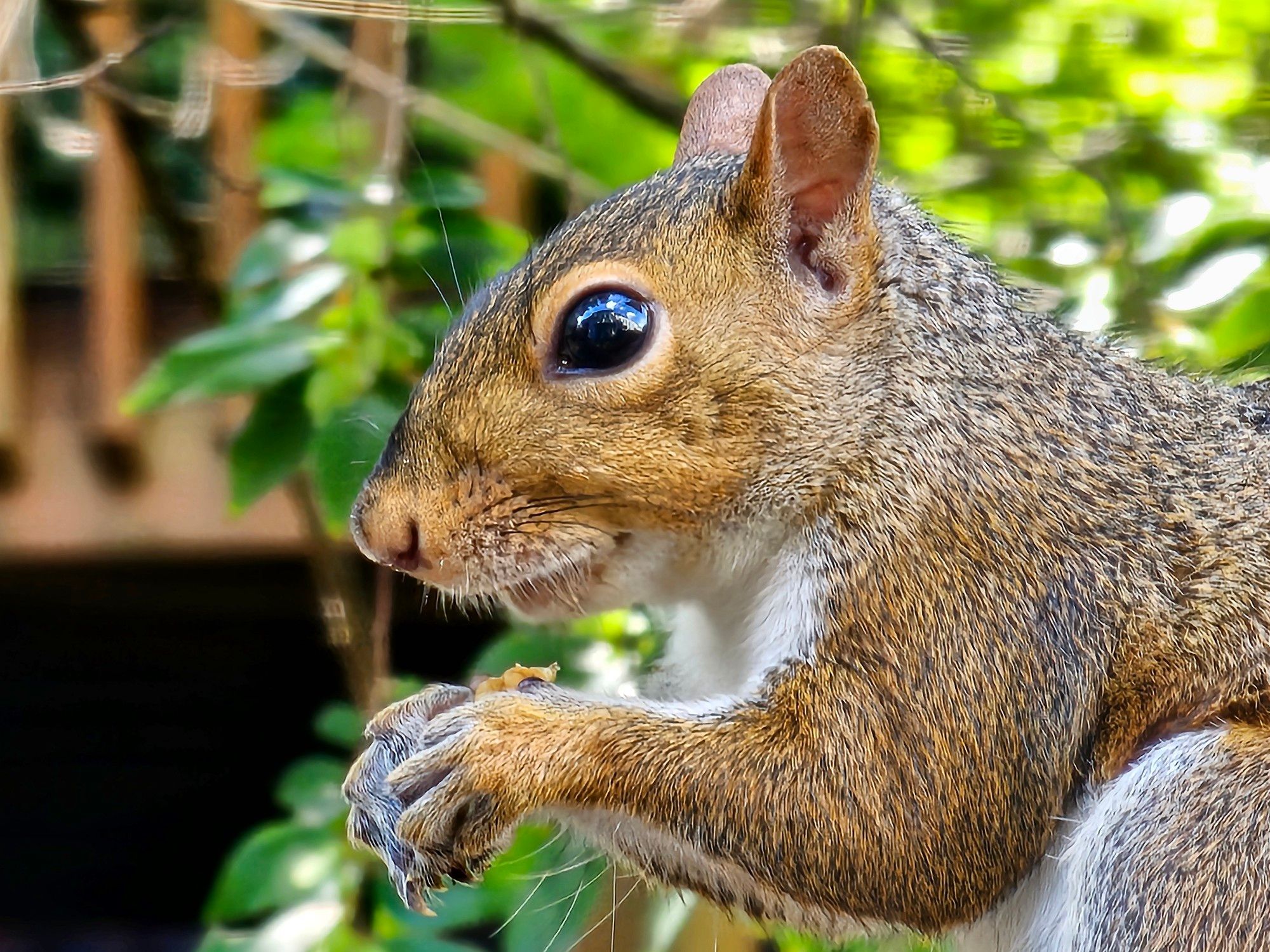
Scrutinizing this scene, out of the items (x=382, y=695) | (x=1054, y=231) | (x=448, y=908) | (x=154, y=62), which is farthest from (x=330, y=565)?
(x=154, y=62)

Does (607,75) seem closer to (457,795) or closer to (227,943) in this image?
(227,943)

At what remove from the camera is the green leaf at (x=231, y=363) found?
5.40ft

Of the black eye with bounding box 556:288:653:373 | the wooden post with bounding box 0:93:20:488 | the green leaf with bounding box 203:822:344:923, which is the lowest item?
the wooden post with bounding box 0:93:20:488

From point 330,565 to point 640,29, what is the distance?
1085mm

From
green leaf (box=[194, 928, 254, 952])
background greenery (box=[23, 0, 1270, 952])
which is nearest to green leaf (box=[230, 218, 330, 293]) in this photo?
background greenery (box=[23, 0, 1270, 952])

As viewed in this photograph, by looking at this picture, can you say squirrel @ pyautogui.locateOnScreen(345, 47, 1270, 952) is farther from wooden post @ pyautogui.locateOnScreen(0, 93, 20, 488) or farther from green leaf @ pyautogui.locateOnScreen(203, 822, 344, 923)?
wooden post @ pyautogui.locateOnScreen(0, 93, 20, 488)

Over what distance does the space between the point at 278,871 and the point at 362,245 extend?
72 cm

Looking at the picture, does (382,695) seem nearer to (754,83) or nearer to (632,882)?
(632,882)

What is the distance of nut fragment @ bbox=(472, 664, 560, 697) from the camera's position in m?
1.26

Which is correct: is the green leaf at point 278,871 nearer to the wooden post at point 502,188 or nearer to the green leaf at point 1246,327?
the green leaf at point 1246,327

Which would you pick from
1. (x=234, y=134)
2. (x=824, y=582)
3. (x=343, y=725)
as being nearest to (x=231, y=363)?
(x=343, y=725)

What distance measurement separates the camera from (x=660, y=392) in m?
1.16

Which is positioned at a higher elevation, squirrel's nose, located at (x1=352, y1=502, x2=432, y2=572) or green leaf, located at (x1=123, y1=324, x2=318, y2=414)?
squirrel's nose, located at (x1=352, y1=502, x2=432, y2=572)

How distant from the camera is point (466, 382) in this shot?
1216mm
